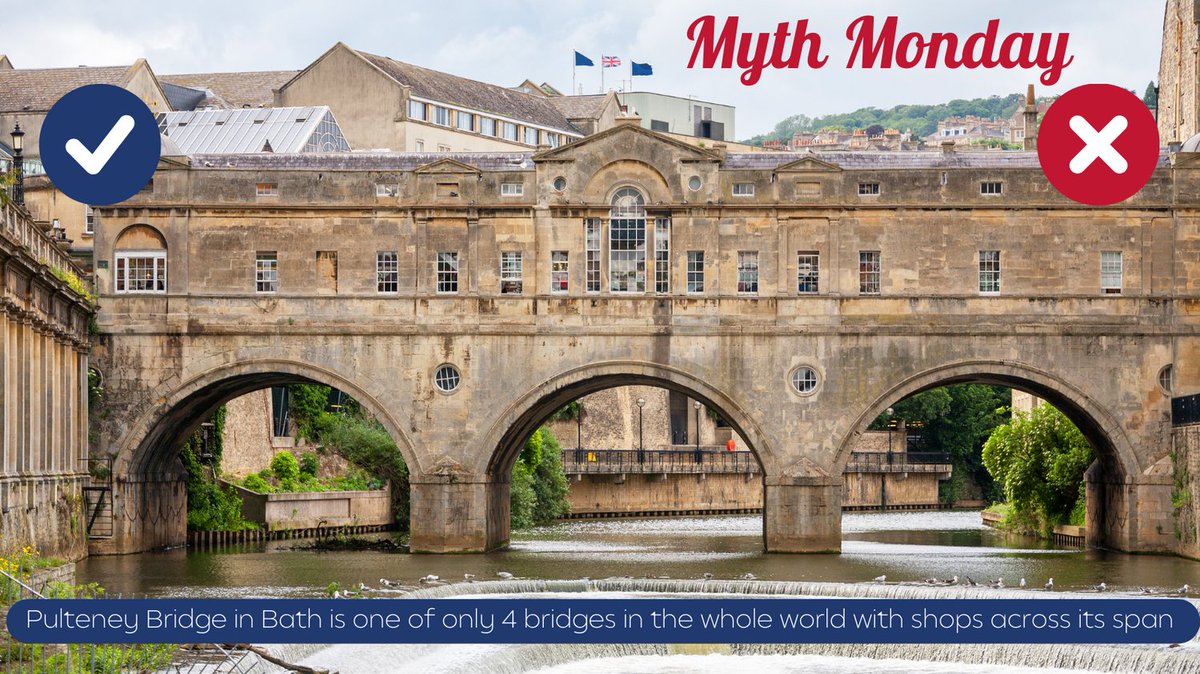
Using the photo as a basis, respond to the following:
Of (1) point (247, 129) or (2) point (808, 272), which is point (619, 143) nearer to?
(2) point (808, 272)

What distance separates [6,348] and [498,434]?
50.8 feet

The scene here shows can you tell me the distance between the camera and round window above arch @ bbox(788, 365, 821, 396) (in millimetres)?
51188

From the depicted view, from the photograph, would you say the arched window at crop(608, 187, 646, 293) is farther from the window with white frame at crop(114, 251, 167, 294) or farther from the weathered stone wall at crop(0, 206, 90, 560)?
the weathered stone wall at crop(0, 206, 90, 560)

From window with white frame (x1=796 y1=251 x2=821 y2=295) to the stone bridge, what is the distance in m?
0.06

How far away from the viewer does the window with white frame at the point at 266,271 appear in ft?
171

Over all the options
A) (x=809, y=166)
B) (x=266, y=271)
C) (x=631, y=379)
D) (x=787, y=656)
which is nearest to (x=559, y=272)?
(x=631, y=379)

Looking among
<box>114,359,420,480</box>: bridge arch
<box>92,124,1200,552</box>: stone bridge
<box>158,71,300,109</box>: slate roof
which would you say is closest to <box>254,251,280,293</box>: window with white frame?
<box>92,124,1200,552</box>: stone bridge

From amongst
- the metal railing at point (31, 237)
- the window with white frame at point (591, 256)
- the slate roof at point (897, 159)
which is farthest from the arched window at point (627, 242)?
the metal railing at point (31, 237)

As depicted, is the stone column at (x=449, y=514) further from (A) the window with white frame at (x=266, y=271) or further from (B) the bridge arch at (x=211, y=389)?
(A) the window with white frame at (x=266, y=271)

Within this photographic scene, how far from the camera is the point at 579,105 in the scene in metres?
104

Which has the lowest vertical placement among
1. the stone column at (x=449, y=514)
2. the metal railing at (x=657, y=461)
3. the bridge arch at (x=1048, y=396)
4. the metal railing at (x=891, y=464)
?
the metal railing at (x=891, y=464)

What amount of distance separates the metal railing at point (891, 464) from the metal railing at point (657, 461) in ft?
23.3

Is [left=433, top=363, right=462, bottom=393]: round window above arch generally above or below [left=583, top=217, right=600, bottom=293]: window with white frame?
below

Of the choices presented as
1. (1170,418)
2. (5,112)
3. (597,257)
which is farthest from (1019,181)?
(5,112)
